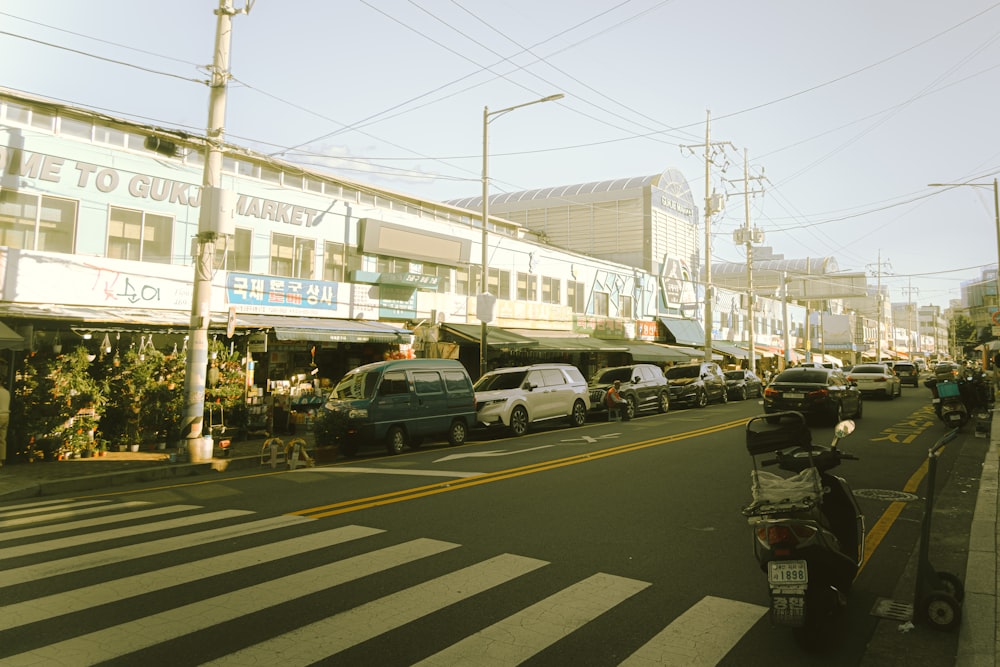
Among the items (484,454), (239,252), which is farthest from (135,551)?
(239,252)

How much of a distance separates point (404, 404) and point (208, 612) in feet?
32.8

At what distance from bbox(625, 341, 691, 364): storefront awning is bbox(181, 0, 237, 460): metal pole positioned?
70.6 feet

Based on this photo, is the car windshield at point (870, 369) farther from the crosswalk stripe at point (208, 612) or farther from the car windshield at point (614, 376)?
the crosswalk stripe at point (208, 612)

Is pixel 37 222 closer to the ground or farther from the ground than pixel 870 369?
farther from the ground

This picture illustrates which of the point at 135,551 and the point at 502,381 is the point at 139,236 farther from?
the point at 135,551

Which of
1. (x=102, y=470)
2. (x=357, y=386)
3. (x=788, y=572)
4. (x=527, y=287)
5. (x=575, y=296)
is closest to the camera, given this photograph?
(x=788, y=572)

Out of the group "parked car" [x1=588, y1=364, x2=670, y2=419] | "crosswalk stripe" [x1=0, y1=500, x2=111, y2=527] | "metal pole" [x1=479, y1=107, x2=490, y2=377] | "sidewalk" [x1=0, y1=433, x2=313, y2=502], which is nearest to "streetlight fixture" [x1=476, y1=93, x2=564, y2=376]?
"metal pole" [x1=479, y1=107, x2=490, y2=377]

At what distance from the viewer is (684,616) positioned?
14.9 feet

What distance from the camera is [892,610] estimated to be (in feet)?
15.3

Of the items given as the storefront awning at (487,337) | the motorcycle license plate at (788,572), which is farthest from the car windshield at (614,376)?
the motorcycle license plate at (788,572)

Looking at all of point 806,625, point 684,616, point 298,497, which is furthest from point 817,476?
point 298,497

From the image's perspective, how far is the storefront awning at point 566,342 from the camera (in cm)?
2554

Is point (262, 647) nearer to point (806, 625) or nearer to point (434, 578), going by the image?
point (434, 578)

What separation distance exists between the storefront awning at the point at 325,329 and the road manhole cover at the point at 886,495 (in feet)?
44.1
